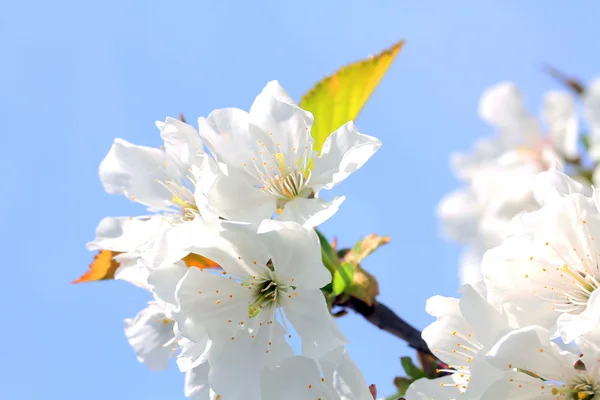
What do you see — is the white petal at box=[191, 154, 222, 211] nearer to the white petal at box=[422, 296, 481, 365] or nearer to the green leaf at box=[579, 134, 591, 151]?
the white petal at box=[422, 296, 481, 365]

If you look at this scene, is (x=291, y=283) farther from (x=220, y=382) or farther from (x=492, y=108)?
(x=492, y=108)

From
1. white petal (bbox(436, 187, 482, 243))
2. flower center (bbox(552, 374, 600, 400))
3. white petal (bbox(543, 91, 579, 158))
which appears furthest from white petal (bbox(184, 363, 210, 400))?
white petal (bbox(543, 91, 579, 158))

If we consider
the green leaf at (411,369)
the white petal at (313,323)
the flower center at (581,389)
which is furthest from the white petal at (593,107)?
the white petal at (313,323)

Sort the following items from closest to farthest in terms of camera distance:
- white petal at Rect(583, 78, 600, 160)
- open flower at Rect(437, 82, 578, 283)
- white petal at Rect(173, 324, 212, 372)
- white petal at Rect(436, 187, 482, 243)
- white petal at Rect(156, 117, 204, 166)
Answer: white petal at Rect(173, 324, 212, 372)
white petal at Rect(156, 117, 204, 166)
white petal at Rect(583, 78, 600, 160)
open flower at Rect(437, 82, 578, 283)
white petal at Rect(436, 187, 482, 243)

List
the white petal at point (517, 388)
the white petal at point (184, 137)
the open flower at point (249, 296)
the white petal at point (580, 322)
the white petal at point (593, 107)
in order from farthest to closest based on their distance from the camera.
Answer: the white petal at point (593, 107), the white petal at point (184, 137), the open flower at point (249, 296), the white petal at point (517, 388), the white petal at point (580, 322)

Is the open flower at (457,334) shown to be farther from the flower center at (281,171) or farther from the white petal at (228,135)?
the white petal at (228,135)

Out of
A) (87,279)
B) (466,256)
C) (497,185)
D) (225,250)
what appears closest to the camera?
(225,250)

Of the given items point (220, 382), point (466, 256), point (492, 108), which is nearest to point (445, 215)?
point (466, 256)
